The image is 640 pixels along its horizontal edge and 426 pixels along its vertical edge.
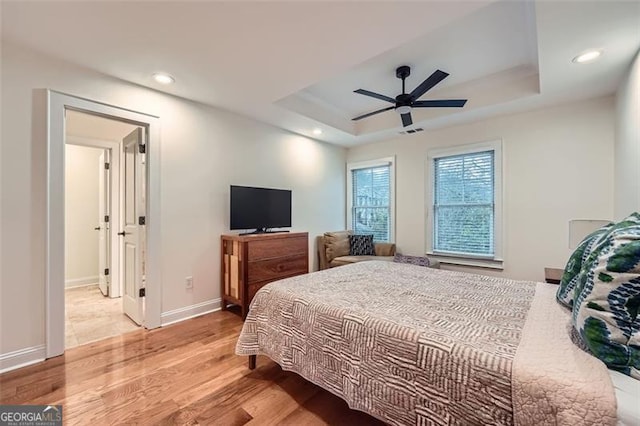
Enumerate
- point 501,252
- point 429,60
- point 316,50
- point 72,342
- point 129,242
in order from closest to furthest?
point 316,50 < point 72,342 < point 429,60 < point 129,242 < point 501,252

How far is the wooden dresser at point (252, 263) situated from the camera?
303 cm

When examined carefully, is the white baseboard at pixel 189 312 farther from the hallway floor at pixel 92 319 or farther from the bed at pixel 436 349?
the bed at pixel 436 349

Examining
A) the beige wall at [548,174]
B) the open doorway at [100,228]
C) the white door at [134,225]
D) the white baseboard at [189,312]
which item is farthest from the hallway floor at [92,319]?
the beige wall at [548,174]

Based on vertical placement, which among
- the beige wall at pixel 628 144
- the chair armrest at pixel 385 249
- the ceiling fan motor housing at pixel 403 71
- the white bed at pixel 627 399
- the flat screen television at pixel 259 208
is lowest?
the chair armrest at pixel 385 249

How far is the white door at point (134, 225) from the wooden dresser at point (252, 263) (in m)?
0.86

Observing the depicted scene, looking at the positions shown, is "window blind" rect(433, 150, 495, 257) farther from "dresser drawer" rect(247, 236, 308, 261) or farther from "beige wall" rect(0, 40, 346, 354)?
"dresser drawer" rect(247, 236, 308, 261)

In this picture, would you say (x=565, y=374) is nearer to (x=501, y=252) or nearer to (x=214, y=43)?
(x=214, y=43)

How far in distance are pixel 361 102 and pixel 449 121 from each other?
4.17ft

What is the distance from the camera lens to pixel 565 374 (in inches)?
34.1

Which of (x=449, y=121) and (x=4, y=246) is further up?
(x=449, y=121)

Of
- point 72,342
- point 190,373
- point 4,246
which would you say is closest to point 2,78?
point 4,246

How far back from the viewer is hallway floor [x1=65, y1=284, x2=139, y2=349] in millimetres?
2588

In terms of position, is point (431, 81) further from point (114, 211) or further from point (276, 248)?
point (114, 211)

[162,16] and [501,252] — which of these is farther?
[501,252]
